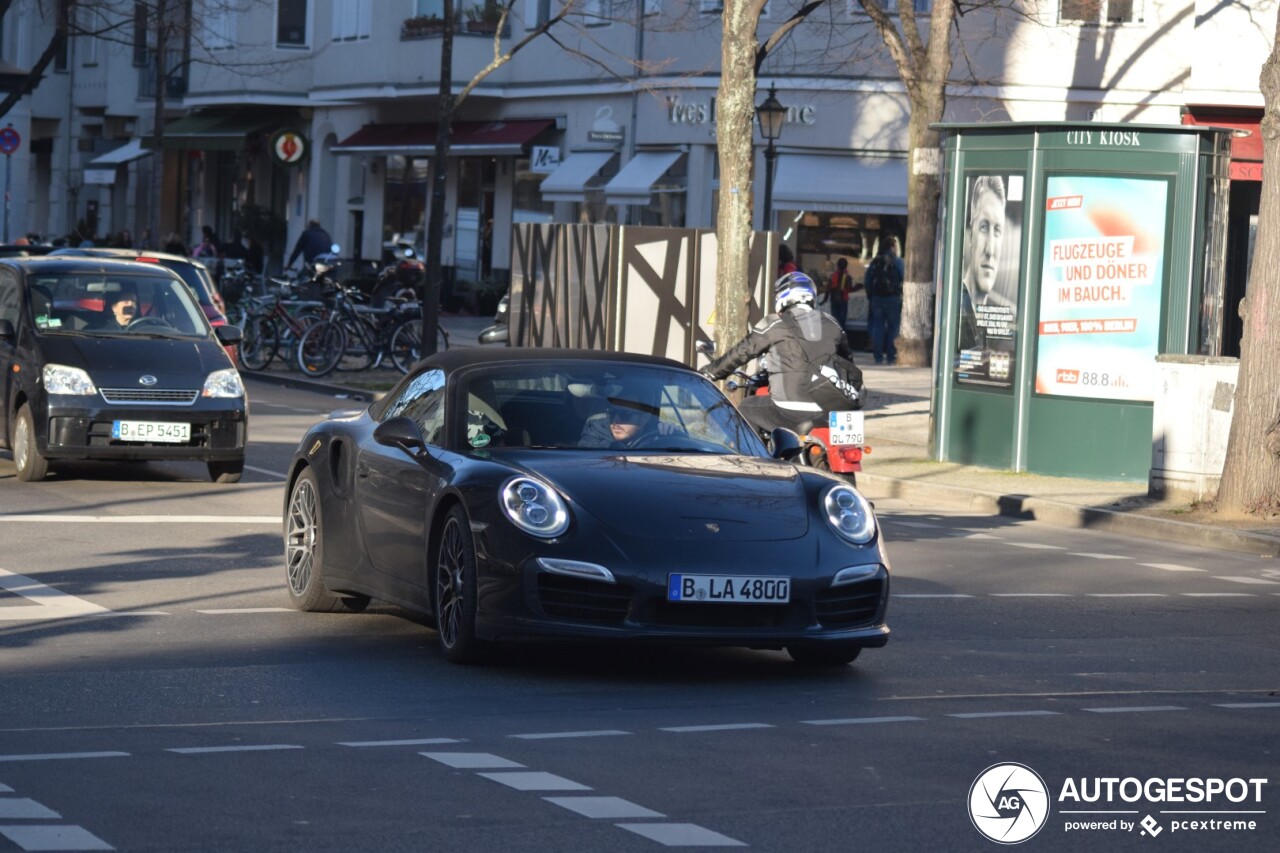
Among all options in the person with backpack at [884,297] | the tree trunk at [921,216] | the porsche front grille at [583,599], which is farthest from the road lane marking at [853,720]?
the person with backpack at [884,297]

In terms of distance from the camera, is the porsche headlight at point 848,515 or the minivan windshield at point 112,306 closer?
the porsche headlight at point 848,515

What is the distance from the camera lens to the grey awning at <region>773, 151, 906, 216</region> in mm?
38531

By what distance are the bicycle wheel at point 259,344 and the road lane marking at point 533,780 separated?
82.5ft

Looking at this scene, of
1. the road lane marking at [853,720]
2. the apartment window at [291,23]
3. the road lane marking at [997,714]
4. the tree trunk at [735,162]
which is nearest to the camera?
the road lane marking at [853,720]

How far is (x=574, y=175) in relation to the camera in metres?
42.8

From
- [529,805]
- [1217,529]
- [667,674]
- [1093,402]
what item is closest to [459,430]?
[667,674]

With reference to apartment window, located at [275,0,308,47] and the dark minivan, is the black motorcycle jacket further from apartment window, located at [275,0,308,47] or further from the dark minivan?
apartment window, located at [275,0,308,47]

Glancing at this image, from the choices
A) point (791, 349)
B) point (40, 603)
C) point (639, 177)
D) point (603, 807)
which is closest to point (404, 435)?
point (40, 603)

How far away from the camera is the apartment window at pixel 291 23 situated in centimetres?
5312

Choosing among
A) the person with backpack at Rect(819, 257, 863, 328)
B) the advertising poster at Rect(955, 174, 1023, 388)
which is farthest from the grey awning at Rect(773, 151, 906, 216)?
the advertising poster at Rect(955, 174, 1023, 388)

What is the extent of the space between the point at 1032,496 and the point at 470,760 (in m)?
12.1

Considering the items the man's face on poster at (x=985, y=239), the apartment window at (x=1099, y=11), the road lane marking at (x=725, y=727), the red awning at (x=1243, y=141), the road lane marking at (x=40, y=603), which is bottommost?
the road lane marking at (x=40, y=603)

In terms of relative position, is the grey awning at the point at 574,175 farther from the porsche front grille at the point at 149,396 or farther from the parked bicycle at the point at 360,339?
the porsche front grille at the point at 149,396

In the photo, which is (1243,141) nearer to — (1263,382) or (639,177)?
(639,177)
